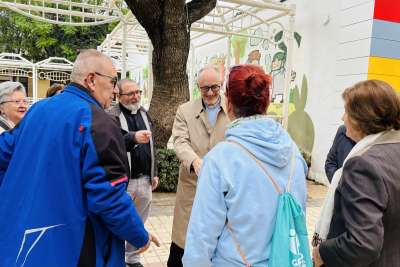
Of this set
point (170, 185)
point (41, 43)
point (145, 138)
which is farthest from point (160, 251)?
point (41, 43)

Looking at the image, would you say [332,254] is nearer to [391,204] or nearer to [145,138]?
[391,204]

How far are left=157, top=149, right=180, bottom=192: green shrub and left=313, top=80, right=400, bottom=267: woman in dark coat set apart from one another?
14.1ft

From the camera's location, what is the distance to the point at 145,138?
3.03 meters

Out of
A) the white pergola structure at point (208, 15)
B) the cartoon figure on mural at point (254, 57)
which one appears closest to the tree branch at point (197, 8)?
the white pergola structure at point (208, 15)

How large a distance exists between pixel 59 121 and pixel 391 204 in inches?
60.0

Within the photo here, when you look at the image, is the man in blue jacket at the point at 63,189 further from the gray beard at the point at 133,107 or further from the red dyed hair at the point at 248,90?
the gray beard at the point at 133,107

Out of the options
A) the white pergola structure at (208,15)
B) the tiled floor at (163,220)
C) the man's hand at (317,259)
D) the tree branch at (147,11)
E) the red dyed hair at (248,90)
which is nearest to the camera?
the red dyed hair at (248,90)

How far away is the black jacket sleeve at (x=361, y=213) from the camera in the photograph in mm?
1450

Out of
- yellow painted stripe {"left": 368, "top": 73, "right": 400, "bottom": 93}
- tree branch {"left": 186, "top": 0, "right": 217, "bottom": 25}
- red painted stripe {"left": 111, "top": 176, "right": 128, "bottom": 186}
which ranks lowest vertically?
red painted stripe {"left": 111, "top": 176, "right": 128, "bottom": 186}

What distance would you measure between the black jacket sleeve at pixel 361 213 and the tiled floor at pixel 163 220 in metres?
→ 2.46

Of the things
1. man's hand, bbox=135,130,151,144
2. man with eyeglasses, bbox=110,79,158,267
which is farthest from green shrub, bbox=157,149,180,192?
man's hand, bbox=135,130,151,144

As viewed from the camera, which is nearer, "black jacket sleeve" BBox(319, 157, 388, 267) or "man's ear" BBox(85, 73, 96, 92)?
"black jacket sleeve" BBox(319, 157, 388, 267)

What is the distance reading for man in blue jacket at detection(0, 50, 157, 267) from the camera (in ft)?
5.40

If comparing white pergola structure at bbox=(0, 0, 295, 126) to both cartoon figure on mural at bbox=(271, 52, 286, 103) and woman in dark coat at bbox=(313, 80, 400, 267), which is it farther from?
woman in dark coat at bbox=(313, 80, 400, 267)
